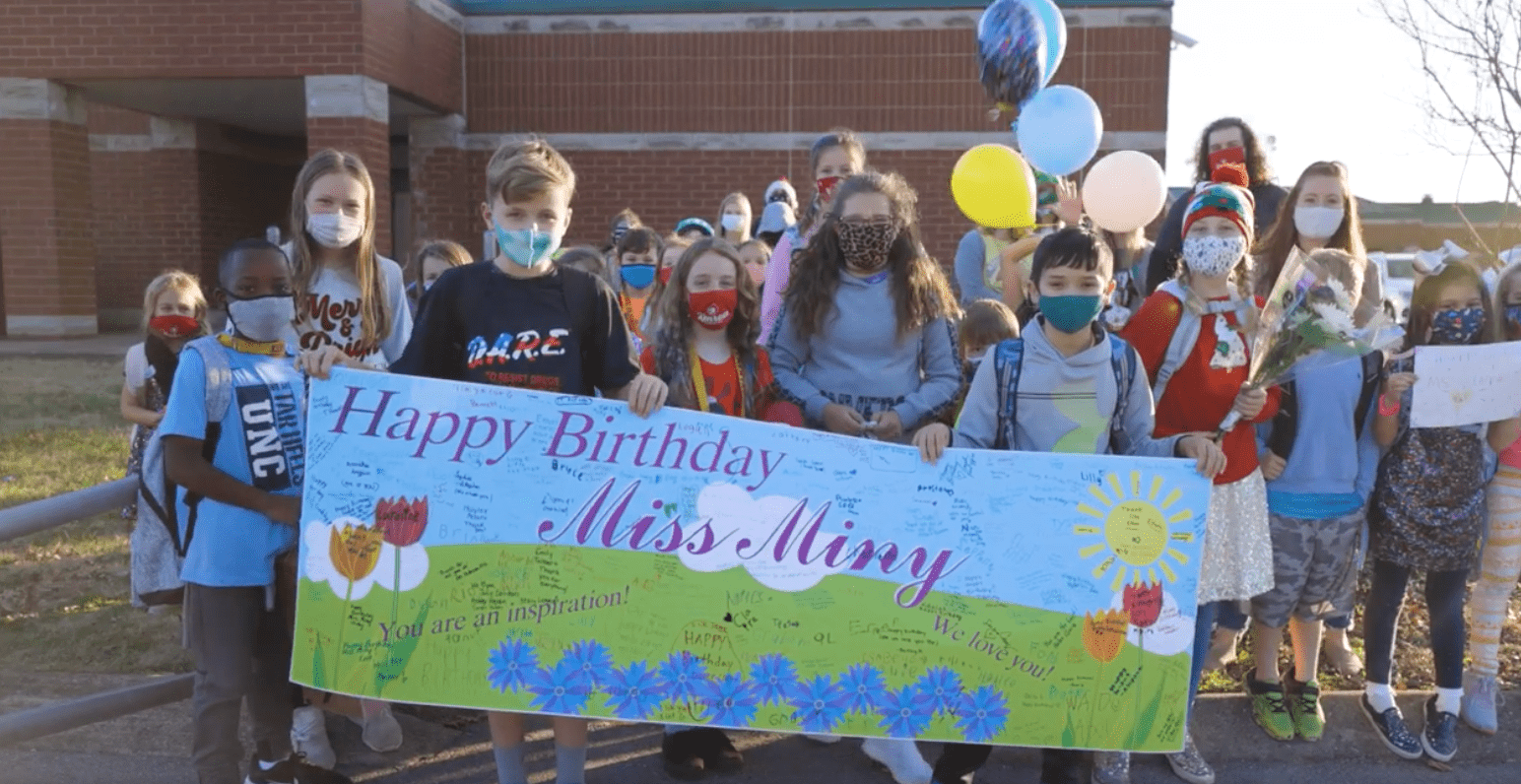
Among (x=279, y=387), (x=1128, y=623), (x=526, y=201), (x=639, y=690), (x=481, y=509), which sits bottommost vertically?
(x=639, y=690)

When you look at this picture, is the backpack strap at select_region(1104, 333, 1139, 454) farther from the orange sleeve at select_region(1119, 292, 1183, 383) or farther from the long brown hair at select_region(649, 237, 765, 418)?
the long brown hair at select_region(649, 237, 765, 418)

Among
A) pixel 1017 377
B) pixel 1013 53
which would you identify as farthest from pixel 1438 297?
pixel 1013 53

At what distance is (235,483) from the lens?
3.38 metres

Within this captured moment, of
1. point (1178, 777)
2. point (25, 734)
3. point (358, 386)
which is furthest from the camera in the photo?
point (1178, 777)

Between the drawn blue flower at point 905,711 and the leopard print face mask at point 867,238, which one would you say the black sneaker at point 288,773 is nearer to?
the drawn blue flower at point 905,711

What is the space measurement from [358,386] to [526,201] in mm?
744

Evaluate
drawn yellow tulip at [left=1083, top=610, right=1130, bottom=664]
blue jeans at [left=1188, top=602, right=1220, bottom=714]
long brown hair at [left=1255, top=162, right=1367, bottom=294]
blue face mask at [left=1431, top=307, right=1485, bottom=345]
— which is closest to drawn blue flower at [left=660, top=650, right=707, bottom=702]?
drawn yellow tulip at [left=1083, top=610, right=1130, bottom=664]

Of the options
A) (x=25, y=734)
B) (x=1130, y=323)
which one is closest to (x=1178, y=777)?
(x=1130, y=323)

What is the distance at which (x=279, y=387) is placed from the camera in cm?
350

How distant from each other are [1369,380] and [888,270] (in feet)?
5.82

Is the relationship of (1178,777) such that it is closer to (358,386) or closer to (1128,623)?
(1128,623)

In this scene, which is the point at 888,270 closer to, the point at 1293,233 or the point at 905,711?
the point at 905,711

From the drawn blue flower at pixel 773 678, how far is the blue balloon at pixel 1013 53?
379cm

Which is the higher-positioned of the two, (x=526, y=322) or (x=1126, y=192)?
(x=1126, y=192)
